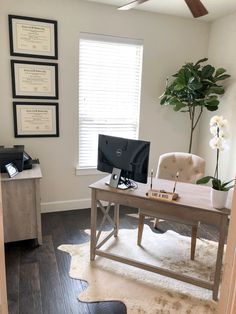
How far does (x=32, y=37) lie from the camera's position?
2.85m

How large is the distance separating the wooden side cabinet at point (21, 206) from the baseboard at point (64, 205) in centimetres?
78

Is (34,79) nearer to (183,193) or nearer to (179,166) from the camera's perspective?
(179,166)

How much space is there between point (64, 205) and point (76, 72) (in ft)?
5.59

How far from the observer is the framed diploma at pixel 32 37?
278 cm

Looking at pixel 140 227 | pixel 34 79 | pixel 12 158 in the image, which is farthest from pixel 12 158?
pixel 140 227

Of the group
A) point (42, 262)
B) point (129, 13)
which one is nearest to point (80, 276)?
point (42, 262)

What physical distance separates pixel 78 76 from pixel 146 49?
3.19ft

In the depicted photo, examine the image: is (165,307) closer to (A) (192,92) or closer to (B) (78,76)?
(A) (192,92)

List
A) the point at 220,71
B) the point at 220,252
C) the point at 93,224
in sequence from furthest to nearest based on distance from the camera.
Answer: the point at 220,71 → the point at 93,224 → the point at 220,252

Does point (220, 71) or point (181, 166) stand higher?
point (220, 71)

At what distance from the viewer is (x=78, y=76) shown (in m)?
3.15

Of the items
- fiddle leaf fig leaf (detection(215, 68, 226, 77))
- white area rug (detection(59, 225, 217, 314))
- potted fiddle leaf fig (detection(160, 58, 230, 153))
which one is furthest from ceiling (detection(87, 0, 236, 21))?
white area rug (detection(59, 225, 217, 314))

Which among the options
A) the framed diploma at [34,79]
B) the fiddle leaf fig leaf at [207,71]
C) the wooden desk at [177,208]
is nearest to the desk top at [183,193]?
the wooden desk at [177,208]

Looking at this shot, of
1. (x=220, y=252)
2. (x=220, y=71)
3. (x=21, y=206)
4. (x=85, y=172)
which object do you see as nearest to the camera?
(x=220, y=252)
